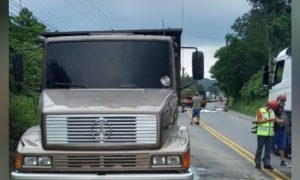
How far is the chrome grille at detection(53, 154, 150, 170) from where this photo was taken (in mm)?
7316

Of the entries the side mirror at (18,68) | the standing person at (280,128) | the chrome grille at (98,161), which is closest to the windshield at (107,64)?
the side mirror at (18,68)

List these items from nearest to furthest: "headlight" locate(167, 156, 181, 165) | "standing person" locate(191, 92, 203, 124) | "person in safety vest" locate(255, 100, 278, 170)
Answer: "headlight" locate(167, 156, 181, 165)
"person in safety vest" locate(255, 100, 278, 170)
"standing person" locate(191, 92, 203, 124)

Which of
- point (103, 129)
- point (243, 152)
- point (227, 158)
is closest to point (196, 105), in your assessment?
point (243, 152)

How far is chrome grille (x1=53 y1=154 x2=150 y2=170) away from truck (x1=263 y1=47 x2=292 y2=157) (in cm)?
760

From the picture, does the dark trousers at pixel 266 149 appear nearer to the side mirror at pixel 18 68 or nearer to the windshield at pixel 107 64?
the windshield at pixel 107 64

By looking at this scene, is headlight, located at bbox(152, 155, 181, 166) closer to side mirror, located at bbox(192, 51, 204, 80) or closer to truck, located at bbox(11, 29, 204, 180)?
truck, located at bbox(11, 29, 204, 180)

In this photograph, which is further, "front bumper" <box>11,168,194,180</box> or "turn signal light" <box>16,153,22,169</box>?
"turn signal light" <box>16,153,22,169</box>

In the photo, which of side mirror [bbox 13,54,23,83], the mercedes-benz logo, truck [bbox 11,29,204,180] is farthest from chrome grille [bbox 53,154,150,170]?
side mirror [bbox 13,54,23,83]

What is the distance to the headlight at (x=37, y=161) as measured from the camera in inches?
288

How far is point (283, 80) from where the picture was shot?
15555mm

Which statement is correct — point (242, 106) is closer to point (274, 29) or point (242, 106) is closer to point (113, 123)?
point (274, 29)

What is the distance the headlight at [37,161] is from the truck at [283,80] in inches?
322

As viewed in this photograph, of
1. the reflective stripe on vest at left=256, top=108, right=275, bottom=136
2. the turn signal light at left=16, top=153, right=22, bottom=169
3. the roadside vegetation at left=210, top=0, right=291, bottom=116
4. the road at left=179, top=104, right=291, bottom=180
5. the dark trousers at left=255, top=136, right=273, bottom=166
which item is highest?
the roadside vegetation at left=210, top=0, right=291, bottom=116

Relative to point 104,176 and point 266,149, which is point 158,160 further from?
point 266,149
